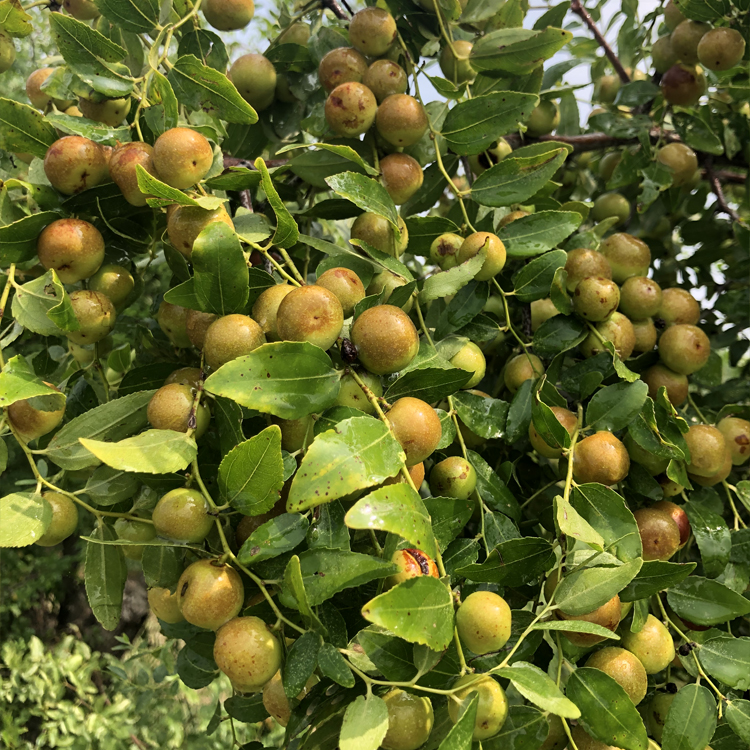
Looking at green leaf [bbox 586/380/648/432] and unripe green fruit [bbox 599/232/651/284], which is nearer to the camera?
green leaf [bbox 586/380/648/432]

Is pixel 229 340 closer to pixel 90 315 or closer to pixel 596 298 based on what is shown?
pixel 90 315

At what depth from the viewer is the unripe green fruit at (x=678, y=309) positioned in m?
1.11

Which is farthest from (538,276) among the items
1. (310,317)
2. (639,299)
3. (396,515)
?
(396,515)

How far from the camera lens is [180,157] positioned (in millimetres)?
803

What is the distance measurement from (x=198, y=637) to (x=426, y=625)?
0.48 metres

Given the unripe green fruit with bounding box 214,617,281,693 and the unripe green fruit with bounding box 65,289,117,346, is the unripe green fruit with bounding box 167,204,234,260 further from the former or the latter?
the unripe green fruit with bounding box 214,617,281,693

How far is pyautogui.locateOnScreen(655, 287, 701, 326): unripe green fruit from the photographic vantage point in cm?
111

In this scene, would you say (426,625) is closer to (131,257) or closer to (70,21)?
(131,257)

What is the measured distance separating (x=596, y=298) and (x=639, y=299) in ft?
0.49

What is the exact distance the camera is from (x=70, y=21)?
0.88m

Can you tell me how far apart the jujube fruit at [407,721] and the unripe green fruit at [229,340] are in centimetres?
40

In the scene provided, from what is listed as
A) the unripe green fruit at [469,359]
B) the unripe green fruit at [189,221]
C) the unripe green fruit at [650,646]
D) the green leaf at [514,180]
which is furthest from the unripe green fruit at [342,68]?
the unripe green fruit at [650,646]

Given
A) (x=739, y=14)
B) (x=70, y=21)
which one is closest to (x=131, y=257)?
(x=70, y=21)

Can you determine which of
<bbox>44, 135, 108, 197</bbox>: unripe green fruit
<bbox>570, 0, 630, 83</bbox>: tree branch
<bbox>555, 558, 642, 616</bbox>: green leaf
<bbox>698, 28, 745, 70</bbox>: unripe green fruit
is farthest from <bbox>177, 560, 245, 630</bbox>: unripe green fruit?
<bbox>570, 0, 630, 83</bbox>: tree branch
